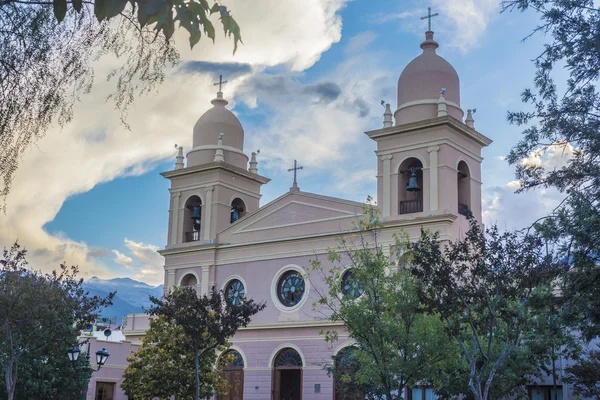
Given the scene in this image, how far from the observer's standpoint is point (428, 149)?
28.6 m

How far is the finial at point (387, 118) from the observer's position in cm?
3008

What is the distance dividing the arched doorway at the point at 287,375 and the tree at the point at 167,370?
12.1ft

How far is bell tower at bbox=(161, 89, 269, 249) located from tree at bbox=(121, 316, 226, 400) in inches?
279

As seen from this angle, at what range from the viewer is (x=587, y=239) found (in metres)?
12.8

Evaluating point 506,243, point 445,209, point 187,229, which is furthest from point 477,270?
point 187,229

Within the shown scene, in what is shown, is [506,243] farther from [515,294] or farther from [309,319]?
[309,319]

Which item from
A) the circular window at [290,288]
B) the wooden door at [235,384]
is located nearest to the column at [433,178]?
the circular window at [290,288]

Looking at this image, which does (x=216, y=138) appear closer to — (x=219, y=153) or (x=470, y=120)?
(x=219, y=153)

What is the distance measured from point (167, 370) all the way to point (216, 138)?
520 inches

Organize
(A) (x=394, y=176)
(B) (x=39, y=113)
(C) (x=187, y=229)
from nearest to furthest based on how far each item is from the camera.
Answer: (B) (x=39, y=113), (A) (x=394, y=176), (C) (x=187, y=229)

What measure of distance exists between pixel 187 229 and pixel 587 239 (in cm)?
2478

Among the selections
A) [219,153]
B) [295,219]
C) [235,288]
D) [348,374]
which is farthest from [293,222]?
[348,374]

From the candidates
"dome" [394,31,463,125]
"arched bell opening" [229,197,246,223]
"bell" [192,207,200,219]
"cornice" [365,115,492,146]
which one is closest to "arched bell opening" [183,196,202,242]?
"bell" [192,207,200,219]

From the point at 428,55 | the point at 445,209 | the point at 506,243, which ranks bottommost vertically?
the point at 506,243
